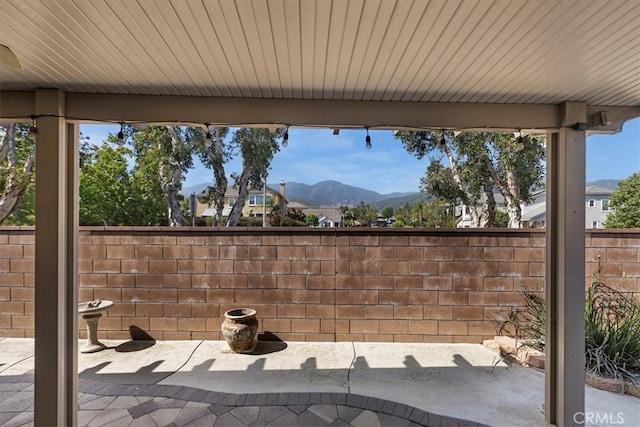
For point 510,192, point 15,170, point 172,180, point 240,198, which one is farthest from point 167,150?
point 510,192

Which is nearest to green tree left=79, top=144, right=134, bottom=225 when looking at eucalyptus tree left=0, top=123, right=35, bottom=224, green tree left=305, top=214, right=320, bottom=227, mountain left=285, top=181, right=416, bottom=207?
eucalyptus tree left=0, top=123, right=35, bottom=224

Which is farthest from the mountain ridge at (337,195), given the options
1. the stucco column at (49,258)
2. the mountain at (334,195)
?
the stucco column at (49,258)

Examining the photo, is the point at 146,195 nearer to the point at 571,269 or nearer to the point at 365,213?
the point at 365,213

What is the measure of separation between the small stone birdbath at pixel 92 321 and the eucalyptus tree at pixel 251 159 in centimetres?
394

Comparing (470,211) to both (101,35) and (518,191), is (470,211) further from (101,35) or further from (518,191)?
(101,35)

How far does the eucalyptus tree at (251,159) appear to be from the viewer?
7.12 meters

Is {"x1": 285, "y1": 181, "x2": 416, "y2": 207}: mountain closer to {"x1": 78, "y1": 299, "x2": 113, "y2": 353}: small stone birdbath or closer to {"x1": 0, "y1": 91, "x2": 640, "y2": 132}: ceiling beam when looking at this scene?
{"x1": 0, "y1": 91, "x2": 640, "y2": 132}: ceiling beam

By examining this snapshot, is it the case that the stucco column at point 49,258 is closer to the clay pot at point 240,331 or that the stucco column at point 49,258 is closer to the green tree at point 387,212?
the clay pot at point 240,331

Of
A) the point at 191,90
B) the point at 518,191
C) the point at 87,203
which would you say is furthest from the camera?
the point at 87,203

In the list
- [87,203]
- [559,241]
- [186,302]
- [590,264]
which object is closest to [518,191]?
[590,264]

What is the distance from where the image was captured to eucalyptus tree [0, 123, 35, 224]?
17.8 ft

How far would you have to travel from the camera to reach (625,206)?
7.87 meters

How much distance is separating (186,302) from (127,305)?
700 millimetres

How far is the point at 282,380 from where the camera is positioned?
286 centimetres
